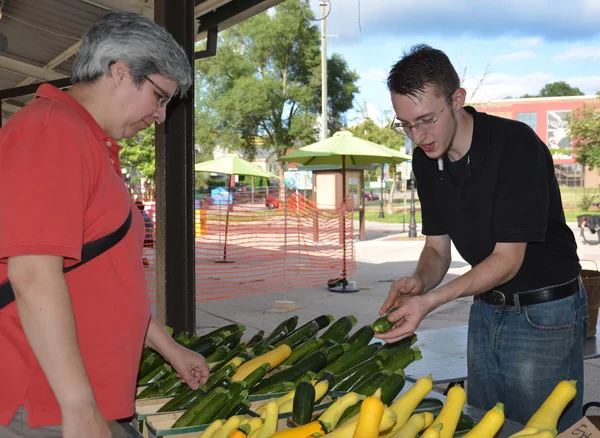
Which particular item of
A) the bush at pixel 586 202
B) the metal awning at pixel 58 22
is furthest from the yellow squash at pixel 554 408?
the bush at pixel 586 202

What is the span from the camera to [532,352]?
250cm

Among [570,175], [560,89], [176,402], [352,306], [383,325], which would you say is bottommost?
[352,306]

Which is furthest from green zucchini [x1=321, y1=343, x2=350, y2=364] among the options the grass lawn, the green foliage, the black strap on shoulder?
the green foliage

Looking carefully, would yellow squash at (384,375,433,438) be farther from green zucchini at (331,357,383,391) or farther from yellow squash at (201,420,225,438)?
yellow squash at (201,420,225,438)

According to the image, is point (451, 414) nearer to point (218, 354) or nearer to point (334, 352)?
point (334, 352)

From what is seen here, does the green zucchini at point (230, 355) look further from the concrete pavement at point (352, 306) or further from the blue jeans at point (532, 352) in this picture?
the concrete pavement at point (352, 306)

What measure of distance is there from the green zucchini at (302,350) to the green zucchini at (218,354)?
0.27 metres

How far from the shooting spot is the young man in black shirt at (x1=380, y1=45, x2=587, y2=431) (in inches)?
92.1

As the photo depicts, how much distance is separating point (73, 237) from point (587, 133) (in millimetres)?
39511

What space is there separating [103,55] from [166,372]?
140cm

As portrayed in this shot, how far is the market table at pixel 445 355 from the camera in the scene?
130 inches

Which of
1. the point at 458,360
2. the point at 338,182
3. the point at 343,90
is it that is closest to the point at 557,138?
the point at 343,90

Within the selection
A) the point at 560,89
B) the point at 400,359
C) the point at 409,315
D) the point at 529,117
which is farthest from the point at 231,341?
the point at 560,89

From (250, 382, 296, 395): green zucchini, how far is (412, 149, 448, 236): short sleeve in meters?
1.00
